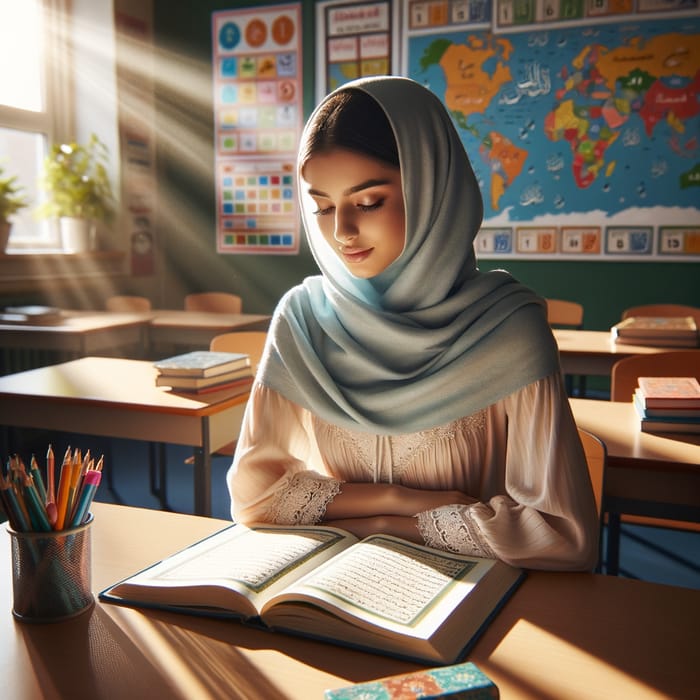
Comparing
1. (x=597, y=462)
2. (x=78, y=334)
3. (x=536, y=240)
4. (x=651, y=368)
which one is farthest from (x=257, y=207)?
(x=597, y=462)

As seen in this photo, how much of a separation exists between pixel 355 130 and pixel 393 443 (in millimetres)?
437

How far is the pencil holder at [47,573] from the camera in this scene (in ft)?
2.58

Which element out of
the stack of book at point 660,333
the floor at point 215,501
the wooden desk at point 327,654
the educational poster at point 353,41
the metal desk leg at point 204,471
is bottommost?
the floor at point 215,501

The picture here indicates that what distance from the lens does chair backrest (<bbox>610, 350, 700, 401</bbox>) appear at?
88.7 inches

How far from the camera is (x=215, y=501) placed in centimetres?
317

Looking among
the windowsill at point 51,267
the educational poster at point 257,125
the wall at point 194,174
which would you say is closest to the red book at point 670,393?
the windowsill at point 51,267

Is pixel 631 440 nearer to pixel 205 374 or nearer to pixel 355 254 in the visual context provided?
pixel 355 254

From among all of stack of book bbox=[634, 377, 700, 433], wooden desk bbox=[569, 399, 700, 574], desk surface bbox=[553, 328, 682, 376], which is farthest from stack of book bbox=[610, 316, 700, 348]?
wooden desk bbox=[569, 399, 700, 574]

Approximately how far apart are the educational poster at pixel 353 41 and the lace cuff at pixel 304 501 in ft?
14.3

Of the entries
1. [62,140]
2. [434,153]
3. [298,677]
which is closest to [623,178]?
[62,140]

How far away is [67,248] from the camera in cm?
479

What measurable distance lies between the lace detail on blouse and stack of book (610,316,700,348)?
2224 mm

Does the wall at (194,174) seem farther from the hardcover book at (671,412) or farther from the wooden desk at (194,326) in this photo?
the hardcover book at (671,412)

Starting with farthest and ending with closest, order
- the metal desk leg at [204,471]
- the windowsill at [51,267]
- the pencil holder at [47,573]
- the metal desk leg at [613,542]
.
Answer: the windowsill at [51,267]
the metal desk leg at [204,471]
the metal desk leg at [613,542]
the pencil holder at [47,573]
